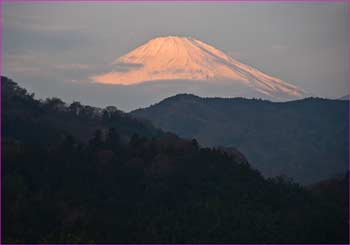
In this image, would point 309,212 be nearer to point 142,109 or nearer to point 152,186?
point 152,186

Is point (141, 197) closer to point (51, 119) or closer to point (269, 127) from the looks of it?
point (51, 119)

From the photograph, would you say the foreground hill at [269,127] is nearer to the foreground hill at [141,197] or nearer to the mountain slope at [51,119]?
the mountain slope at [51,119]

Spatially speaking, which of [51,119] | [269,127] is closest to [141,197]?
[51,119]

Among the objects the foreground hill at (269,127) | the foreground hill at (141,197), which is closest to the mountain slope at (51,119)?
the foreground hill at (141,197)

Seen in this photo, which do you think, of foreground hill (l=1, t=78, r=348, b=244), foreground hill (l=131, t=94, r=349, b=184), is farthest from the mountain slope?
foreground hill (l=131, t=94, r=349, b=184)

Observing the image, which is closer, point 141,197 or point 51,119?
point 141,197

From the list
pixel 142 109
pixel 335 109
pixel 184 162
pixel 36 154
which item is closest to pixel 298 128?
pixel 335 109

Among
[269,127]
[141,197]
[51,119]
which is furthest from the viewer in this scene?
[269,127]
